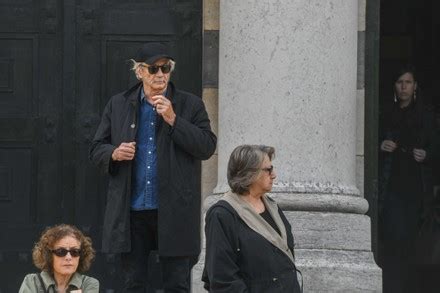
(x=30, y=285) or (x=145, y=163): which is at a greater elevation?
(x=145, y=163)

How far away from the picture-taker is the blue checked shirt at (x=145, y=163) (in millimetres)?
10469

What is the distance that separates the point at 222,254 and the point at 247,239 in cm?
19

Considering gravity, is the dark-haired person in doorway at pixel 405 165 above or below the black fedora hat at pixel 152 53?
below

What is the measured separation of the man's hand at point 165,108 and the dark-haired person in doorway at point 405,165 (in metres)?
3.90

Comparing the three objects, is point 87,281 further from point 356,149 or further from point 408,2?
point 408,2

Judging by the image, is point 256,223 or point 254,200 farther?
point 254,200

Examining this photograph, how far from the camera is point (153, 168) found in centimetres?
1050

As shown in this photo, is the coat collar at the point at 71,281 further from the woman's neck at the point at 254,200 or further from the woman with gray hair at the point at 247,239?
Result: the woman's neck at the point at 254,200

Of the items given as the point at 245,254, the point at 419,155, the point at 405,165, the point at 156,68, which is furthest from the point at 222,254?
the point at 405,165

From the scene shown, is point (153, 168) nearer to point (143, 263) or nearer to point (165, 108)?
point (165, 108)

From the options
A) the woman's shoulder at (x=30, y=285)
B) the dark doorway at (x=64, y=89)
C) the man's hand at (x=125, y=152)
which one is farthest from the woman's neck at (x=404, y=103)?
the woman's shoulder at (x=30, y=285)

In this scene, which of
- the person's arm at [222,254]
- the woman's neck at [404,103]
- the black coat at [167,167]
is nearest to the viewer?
the person's arm at [222,254]

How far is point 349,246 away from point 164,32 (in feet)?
8.01

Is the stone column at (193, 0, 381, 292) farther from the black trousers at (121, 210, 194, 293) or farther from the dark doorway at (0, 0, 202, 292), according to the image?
the dark doorway at (0, 0, 202, 292)
